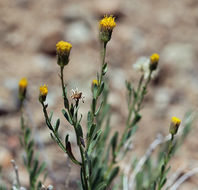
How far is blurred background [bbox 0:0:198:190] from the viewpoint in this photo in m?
3.91

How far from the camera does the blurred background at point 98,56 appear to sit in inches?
154

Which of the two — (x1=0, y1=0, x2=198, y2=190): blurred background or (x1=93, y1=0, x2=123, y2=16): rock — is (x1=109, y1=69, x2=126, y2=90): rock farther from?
(x1=93, y1=0, x2=123, y2=16): rock

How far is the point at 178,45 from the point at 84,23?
1436mm

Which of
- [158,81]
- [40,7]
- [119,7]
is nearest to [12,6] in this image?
[40,7]

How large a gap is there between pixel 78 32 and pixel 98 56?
1.58 ft

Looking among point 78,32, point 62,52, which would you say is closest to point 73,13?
point 78,32

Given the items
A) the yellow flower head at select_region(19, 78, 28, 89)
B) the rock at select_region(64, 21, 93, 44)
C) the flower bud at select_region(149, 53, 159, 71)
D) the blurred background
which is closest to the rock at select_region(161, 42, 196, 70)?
the blurred background

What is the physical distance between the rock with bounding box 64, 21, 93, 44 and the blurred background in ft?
0.05

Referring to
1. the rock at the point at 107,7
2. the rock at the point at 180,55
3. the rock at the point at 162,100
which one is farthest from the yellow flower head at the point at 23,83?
the rock at the point at 107,7

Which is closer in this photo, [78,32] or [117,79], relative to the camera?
[117,79]

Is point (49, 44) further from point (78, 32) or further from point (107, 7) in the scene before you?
point (107, 7)

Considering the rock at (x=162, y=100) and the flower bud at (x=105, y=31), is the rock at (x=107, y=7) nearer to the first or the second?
the rock at (x=162, y=100)

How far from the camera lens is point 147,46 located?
497cm

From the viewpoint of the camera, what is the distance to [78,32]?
193 inches
